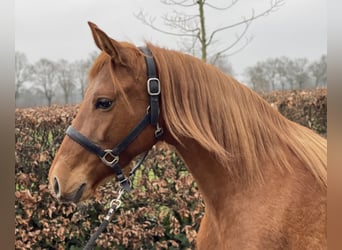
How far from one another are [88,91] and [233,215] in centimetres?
72

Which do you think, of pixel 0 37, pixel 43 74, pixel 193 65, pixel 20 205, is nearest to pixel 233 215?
pixel 193 65

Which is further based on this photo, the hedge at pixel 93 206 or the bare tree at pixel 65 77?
the hedge at pixel 93 206

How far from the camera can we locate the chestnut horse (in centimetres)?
147

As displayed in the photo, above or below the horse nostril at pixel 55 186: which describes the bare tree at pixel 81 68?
above

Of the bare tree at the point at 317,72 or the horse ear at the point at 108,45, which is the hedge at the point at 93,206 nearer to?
the bare tree at the point at 317,72

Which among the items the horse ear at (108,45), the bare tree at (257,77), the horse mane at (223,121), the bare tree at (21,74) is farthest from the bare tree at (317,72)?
the bare tree at (21,74)

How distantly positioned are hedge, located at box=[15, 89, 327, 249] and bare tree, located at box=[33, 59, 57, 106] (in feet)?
1.57

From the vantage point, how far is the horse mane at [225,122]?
60.1 inches

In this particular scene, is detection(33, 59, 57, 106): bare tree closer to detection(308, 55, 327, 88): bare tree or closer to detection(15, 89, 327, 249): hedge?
detection(15, 89, 327, 249): hedge

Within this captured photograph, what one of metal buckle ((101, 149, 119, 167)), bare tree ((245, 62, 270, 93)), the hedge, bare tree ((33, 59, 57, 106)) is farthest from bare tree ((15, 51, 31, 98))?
bare tree ((245, 62, 270, 93))

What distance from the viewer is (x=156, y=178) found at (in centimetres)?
291

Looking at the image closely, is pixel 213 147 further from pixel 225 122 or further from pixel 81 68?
pixel 81 68

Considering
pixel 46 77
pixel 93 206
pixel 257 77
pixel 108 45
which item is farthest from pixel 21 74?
pixel 257 77

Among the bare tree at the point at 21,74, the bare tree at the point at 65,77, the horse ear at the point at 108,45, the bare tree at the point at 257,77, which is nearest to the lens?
the horse ear at the point at 108,45
